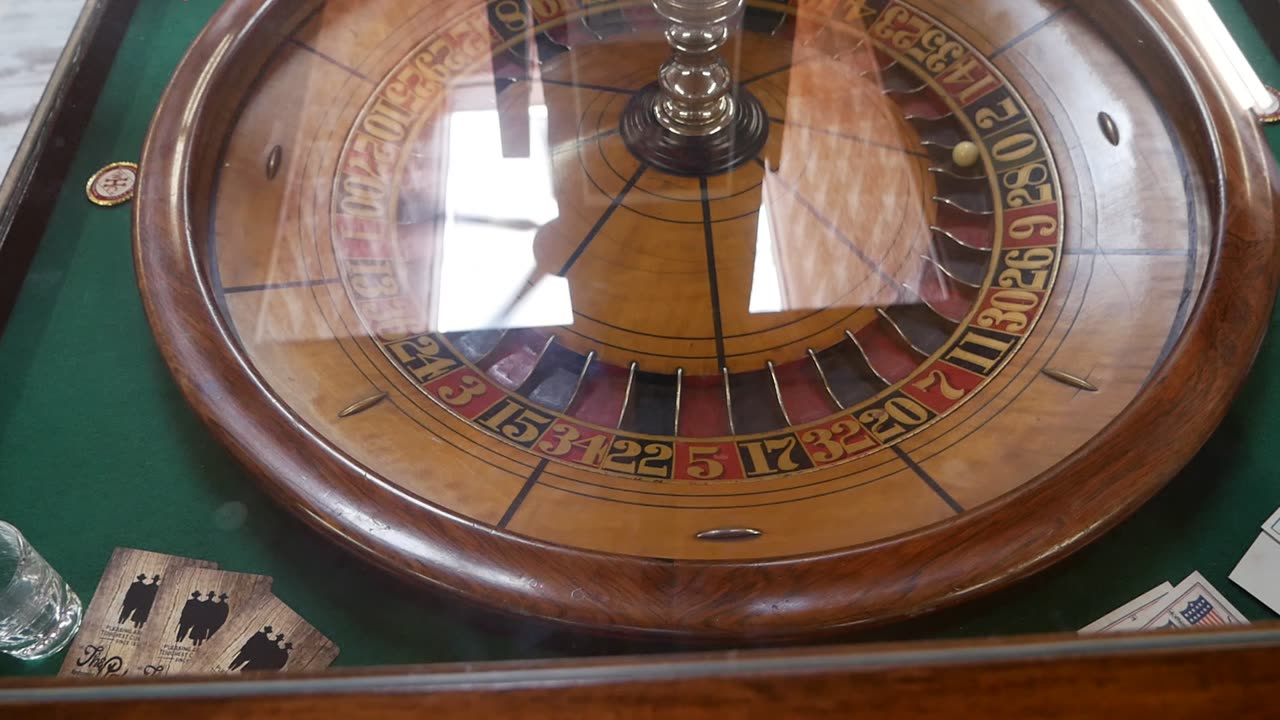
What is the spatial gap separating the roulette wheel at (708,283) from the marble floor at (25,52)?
1.50 ft

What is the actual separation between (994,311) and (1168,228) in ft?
0.87

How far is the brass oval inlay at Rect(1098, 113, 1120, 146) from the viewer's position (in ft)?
5.51

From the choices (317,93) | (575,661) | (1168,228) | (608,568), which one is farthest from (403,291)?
(1168,228)

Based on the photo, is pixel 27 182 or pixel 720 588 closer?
pixel 720 588

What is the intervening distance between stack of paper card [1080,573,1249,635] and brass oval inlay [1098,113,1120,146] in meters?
0.72

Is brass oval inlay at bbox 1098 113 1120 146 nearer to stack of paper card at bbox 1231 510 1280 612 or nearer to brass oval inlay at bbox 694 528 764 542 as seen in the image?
stack of paper card at bbox 1231 510 1280 612

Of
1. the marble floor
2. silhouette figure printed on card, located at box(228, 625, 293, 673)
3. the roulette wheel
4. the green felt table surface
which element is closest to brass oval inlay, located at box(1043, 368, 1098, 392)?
the roulette wheel

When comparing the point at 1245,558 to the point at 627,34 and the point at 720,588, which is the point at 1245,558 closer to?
the point at 720,588

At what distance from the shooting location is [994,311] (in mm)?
1572

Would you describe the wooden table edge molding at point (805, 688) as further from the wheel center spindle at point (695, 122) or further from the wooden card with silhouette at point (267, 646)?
the wheel center spindle at point (695, 122)

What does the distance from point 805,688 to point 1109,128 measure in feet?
3.87

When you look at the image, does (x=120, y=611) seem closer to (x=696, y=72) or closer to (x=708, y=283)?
(x=708, y=283)

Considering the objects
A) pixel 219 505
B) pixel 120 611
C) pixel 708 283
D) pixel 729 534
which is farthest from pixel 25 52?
pixel 729 534

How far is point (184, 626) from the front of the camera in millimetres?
1262
